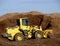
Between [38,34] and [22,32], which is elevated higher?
[22,32]

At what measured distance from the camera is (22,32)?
104 ft

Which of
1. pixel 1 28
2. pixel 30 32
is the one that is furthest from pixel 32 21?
pixel 30 32

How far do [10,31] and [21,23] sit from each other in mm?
1770

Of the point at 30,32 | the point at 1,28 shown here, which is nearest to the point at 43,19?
the point at 1,28

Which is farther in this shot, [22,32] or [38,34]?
[38,34]

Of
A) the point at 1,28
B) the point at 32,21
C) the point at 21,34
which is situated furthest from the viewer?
the point at 32,21

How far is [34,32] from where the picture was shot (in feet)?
104

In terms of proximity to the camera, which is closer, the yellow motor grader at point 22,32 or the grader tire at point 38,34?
the yellow motor grader at point 22,32

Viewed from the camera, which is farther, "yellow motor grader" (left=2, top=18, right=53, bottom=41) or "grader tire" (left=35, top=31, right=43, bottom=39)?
"grader tire" (left=35, top=31, right=43, bottom=39)

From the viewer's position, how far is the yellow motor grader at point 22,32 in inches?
1220

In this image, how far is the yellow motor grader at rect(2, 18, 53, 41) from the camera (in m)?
31.0

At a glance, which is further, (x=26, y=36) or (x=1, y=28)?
(x=1, y=28)

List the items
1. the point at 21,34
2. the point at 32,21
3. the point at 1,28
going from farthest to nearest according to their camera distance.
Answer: the point at 32,21
the point at 1,28
the point at 21,34

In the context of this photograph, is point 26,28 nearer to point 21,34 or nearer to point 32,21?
point 21,34
